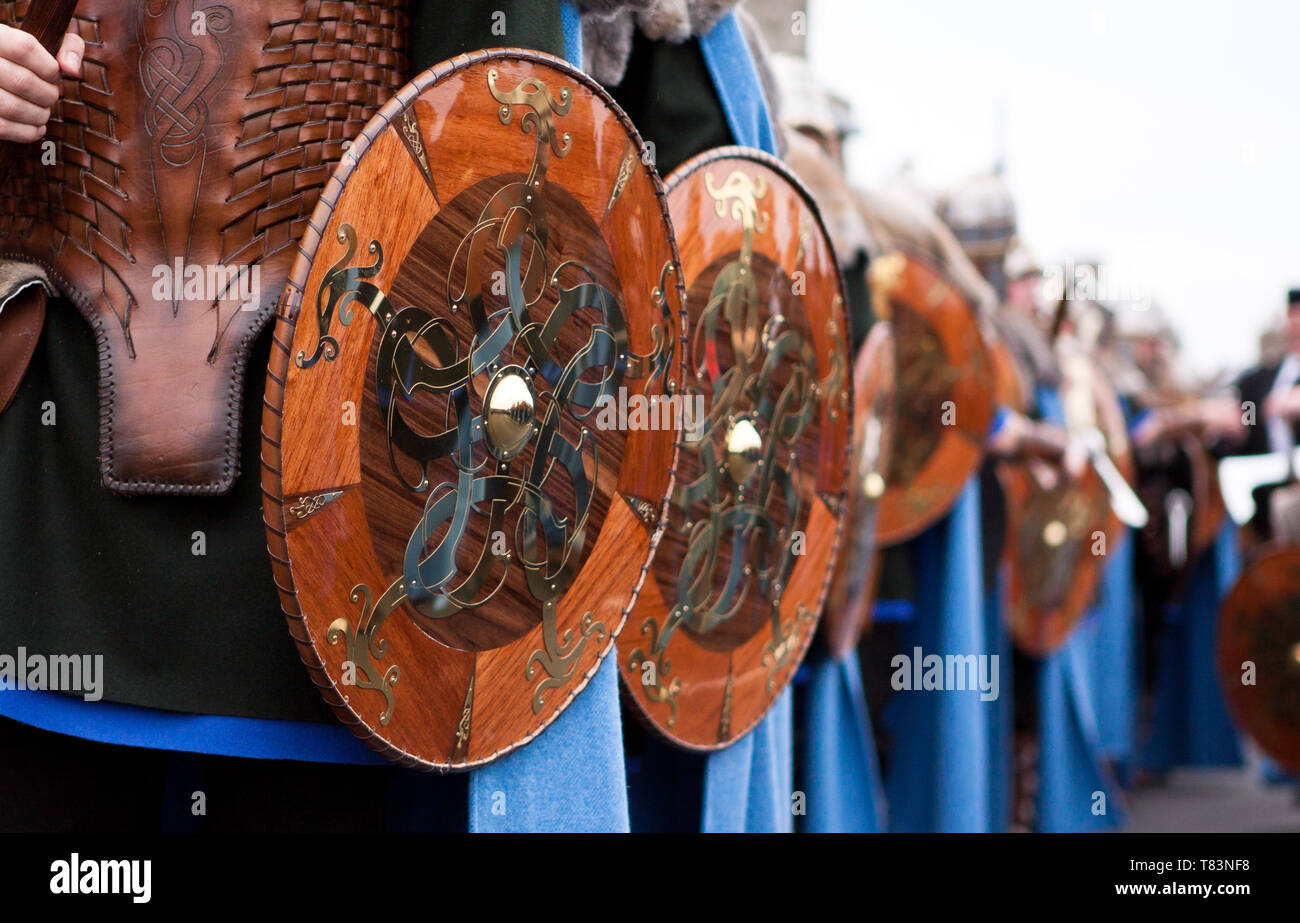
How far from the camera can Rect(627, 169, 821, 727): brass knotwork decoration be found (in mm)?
1616

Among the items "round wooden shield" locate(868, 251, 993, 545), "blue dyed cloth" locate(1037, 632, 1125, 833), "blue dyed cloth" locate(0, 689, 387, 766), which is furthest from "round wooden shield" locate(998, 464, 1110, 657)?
"blue dyed cloth" locate(0, 689, 387, 766)

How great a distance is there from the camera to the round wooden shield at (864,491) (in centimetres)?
260

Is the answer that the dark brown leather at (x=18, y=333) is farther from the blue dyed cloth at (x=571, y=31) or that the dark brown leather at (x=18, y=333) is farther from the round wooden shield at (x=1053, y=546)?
the round wooden shield at (x=1053, y=546)

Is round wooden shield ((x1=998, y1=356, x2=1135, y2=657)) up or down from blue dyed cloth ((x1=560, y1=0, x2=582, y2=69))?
down

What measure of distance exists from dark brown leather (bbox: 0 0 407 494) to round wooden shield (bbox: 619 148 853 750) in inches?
21.2

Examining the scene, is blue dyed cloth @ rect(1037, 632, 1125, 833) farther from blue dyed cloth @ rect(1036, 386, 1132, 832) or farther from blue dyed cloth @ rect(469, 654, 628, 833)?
blue dyed cloth @ rect(469, 654, 628, 833)

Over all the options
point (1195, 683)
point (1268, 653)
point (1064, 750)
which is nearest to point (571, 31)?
point (1268, 653)

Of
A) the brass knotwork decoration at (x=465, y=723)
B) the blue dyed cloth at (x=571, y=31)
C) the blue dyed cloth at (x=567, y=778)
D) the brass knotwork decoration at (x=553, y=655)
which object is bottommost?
the blue dyed cloth at (x=567, y=778)

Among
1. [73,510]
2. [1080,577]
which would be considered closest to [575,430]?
[73,510]

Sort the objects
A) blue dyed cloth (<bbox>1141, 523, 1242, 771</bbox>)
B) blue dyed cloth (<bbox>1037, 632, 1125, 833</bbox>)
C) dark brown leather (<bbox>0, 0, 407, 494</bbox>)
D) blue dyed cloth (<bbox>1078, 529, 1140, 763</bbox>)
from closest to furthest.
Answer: dark brown leather (<bbox>0, 0, 407, 494</bbox>), blue dyed cloth (<bbox>1037, 632, 1125, 833</bbox>), blue dyed cloth (<bbox>1078, 529, 1140, 763</bbox>), blue dyed cloth (<bbox>1141, 523, 1242, 771</bbox>)

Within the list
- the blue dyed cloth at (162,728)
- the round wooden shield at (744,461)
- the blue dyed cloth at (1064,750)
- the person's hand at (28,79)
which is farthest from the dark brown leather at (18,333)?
the blue dyed cloth at (1064,750)

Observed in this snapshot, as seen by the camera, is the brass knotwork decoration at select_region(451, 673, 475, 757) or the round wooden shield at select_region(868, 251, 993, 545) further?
the round wooden shield at select_region(868, 251, 993, 545)

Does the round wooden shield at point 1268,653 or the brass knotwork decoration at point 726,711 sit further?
the round wooden shield at point 1268,653

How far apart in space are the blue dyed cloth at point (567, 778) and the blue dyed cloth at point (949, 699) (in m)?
2.04
